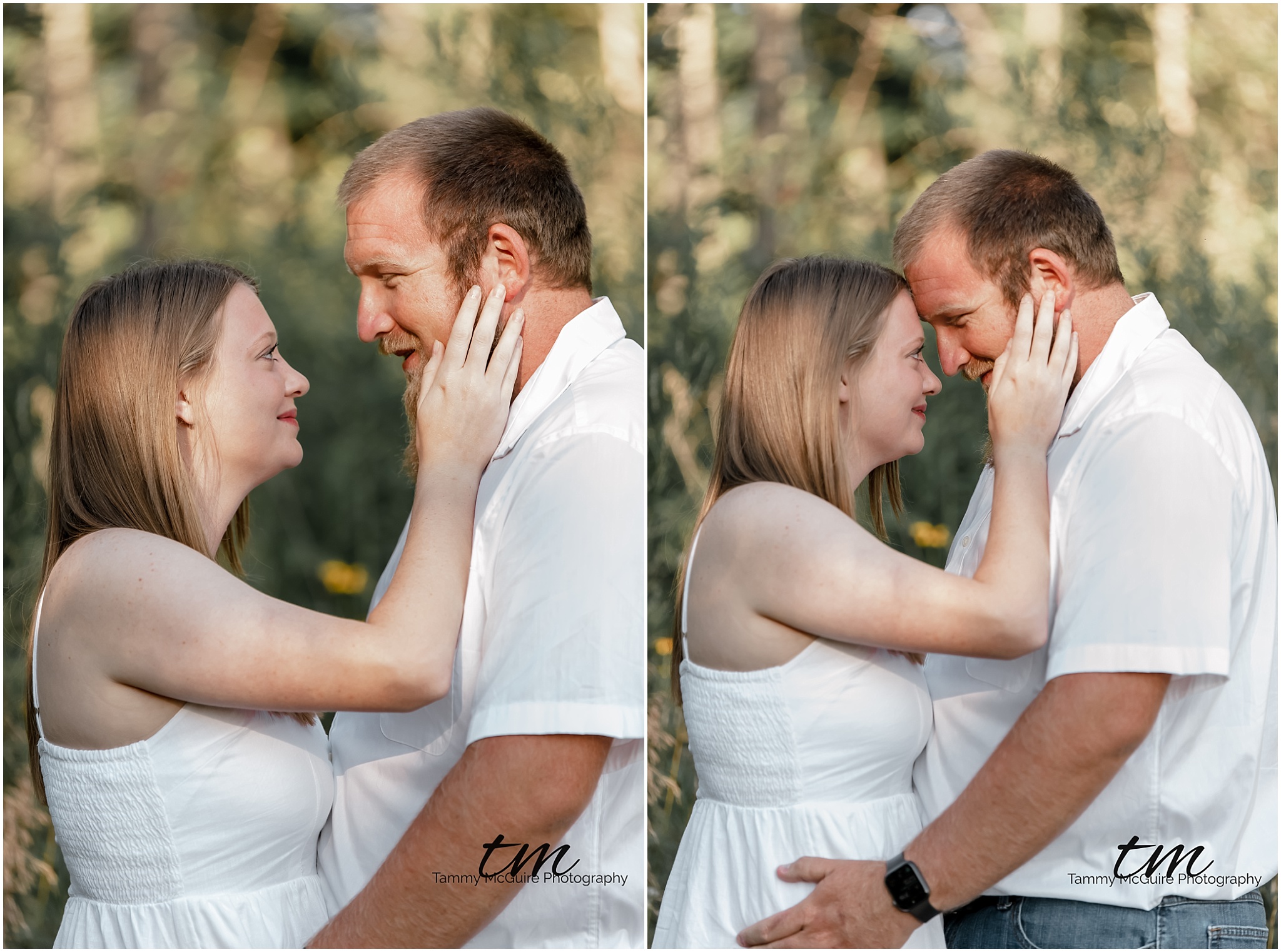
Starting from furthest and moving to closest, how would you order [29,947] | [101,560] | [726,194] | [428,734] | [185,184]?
1. [185,184]
2. [29,947]
3. [726,194]
4. [428,734]
5. [101,560]

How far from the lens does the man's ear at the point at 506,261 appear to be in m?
2.52

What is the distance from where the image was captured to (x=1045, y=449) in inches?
93.0

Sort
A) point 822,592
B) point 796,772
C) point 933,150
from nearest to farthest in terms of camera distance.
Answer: point 822,592 < point 796,772 < point 933,150

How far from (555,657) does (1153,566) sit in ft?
3.76

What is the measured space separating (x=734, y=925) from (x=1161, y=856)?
0.87 meters

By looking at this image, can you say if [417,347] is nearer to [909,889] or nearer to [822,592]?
[822,592]

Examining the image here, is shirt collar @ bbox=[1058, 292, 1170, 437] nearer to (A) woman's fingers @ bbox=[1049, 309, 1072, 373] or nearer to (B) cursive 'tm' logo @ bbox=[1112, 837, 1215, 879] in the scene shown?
(A) woman's fingers @ bbox=[1049, 309, 1072, 373]

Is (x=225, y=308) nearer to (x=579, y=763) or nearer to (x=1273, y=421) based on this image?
(x=579, y=763)

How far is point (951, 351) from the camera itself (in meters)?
2.61

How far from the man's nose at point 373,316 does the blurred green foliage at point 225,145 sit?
1.64ft

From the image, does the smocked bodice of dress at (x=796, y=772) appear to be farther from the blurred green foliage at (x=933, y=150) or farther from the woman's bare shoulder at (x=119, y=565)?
the woman's bare shoulder at (x=119, y=565)

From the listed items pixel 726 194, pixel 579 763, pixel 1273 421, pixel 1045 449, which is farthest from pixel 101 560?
pixel 1273 421

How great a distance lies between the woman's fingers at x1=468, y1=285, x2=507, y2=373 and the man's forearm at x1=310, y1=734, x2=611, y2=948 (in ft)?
2.52

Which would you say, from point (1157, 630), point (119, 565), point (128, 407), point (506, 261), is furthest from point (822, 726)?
point (128, 407)
